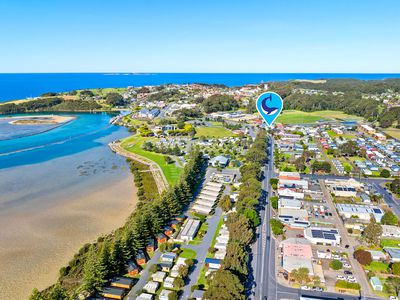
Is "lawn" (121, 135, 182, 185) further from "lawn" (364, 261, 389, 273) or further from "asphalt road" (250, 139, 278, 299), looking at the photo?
"lawn" (364, 261, 389, 273)

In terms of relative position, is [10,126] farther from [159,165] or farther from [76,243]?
[76,243]

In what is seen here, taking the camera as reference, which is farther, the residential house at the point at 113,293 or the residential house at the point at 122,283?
the residential house at the point at 122,283

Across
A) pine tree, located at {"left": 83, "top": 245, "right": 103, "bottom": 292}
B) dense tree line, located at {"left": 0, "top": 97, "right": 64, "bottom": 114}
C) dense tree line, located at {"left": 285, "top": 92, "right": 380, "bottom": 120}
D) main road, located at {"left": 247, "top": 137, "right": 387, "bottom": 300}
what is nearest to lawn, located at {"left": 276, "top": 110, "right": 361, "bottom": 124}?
dense tree line, located at {"left": 285, "top": 92, "right": 380, "bottom": 120}

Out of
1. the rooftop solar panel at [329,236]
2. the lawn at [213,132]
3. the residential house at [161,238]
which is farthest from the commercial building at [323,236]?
the lawn at [213,132]

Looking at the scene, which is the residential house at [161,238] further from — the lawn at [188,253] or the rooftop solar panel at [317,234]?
the rooftop solar panel at [317,234]

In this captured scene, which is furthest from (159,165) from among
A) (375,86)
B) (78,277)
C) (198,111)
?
(375,86)

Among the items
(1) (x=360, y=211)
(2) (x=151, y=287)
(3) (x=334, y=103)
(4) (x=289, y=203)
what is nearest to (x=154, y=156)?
(4) (x=289, y=203)
